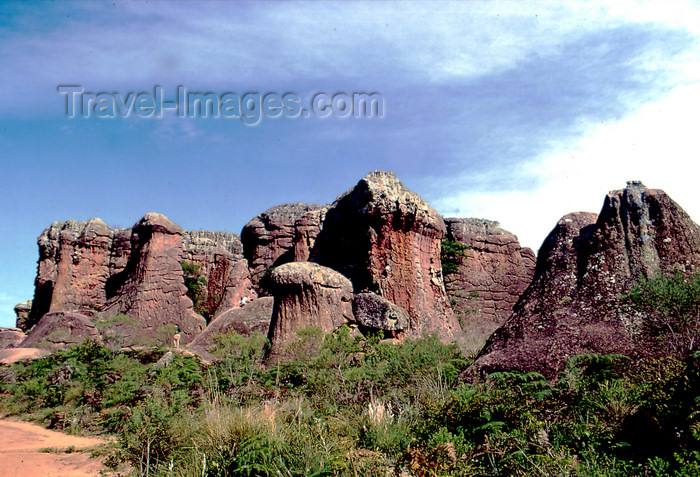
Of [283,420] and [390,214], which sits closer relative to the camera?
[283,420]

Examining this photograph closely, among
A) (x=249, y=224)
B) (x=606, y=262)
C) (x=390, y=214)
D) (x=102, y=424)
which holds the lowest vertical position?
(x=102, y=424)

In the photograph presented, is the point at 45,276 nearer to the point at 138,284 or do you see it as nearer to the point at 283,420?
the point at 138,284

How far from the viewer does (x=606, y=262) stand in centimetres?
581

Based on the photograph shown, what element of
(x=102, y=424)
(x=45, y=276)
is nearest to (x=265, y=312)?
(x=102, y=424)

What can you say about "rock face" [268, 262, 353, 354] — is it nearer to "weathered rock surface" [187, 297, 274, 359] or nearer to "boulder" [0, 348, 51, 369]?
"weathered rock surface" [187, 297, 274, 359]

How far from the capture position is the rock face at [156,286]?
16531 mm

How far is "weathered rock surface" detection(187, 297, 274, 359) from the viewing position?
40.3ft

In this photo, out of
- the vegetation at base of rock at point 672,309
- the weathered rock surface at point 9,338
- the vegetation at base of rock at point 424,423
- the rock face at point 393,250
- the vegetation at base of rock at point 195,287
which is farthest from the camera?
the vegetation at base of rock at point 195,287

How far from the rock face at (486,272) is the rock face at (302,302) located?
8592mm

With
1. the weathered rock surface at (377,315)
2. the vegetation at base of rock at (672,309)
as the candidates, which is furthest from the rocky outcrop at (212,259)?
the vegetation at base of rock at (672,309)

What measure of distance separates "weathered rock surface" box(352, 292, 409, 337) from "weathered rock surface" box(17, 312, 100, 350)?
768 cm

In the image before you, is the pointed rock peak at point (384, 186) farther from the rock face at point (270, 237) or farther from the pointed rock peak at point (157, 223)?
the pointed rock peak at point (157, 223)

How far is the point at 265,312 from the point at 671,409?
10.2 metres

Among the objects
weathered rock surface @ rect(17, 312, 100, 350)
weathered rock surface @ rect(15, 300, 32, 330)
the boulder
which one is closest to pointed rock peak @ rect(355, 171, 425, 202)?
weathered rock surface @ rect(17, 312, 100, 350)
